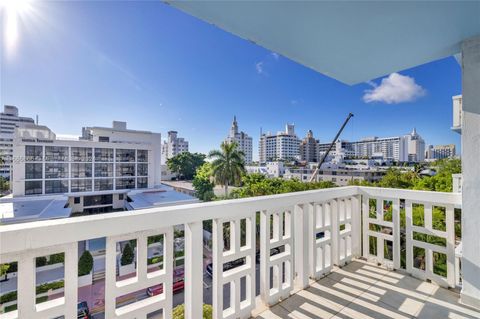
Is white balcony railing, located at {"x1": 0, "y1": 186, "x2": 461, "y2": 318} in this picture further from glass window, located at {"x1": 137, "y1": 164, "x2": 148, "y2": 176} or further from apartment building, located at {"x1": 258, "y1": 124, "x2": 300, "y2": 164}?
apartment building, located at {"x1": 258, "y1": 124, "x2": 300, "y2": 164}

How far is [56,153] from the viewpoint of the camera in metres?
14.3

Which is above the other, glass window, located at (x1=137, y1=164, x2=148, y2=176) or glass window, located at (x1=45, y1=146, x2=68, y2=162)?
glass window, located at (x1=45, y1=146, x2=68, y2=162)

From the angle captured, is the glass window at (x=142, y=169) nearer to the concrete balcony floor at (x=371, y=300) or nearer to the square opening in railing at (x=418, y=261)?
the square opening in railing at (x=418, y=261)

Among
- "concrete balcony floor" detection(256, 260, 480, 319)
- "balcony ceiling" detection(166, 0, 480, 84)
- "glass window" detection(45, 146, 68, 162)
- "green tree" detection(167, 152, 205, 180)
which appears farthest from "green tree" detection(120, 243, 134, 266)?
"green tree" detection(167, 152, 205, 180)

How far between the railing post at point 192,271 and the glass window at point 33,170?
18.1 meters

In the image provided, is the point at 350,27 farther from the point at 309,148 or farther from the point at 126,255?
the point at 309,148

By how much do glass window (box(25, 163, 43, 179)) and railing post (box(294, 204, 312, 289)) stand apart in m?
18.2


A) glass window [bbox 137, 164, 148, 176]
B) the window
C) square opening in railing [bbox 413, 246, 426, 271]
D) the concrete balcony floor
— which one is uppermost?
glass window [bbox 137, 164, 148, 176]

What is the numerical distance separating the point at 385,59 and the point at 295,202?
1416 mm

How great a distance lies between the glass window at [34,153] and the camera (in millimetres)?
12652

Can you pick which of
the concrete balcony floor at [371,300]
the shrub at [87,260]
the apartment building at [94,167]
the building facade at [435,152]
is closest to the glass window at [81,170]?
the apartment building at [94,167]

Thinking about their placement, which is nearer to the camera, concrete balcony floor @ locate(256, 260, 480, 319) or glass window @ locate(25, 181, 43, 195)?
concrete balcony floor @ locate(256, 260, 480, 319)

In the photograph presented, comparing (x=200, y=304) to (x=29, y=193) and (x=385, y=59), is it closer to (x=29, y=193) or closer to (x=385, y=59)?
(x=385, y=59)

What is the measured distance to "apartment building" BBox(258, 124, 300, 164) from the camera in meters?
40.7
